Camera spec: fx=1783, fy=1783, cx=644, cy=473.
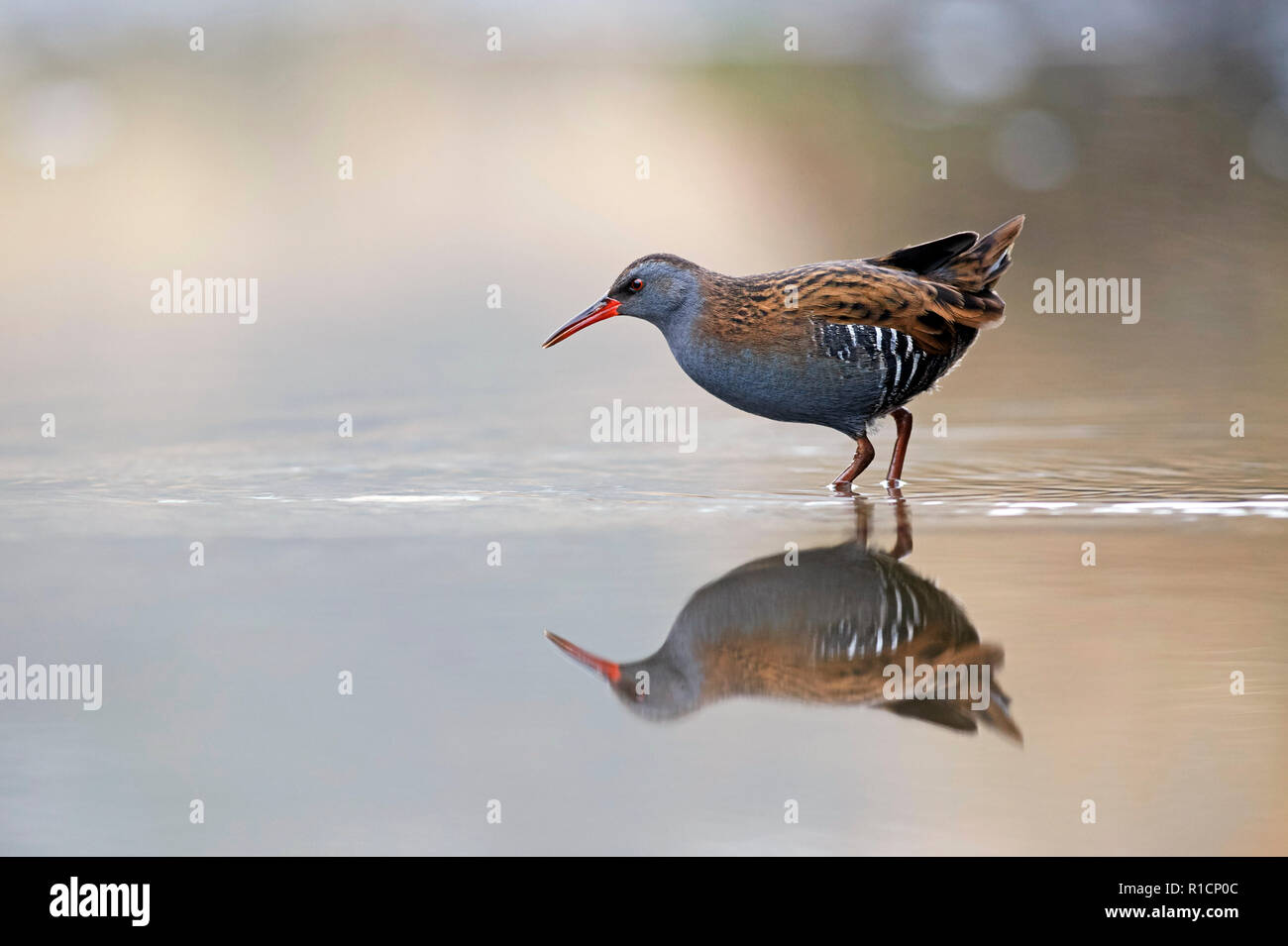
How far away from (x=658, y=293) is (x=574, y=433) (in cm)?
135

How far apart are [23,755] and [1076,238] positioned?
11020mm

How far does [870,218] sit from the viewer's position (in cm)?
1463

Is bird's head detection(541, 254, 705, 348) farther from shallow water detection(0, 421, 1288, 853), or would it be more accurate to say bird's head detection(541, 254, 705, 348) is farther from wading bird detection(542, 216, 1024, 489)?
shallow water detection(0, 421, 1288, 853)

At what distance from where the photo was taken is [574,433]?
8.84 meters

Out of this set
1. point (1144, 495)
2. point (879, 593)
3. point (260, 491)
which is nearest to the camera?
point (879, 593)

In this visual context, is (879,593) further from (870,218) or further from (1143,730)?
(870,218)

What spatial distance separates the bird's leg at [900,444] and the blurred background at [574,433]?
0.14 m

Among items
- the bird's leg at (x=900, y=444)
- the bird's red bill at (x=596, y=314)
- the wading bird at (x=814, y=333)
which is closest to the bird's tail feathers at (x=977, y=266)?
the wading bird at (x=814, y=333)

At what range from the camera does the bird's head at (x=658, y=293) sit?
7.65 metres

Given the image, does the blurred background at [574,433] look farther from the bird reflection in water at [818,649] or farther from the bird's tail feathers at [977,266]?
the bird's tail feathers at [977,266]

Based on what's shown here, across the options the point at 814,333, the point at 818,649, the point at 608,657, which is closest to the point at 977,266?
the point at 814,333

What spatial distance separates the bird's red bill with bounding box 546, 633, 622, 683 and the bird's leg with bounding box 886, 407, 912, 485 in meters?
2.72

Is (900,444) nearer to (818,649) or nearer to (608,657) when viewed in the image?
(818,649)

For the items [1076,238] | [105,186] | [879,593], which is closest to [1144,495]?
[879,593]
